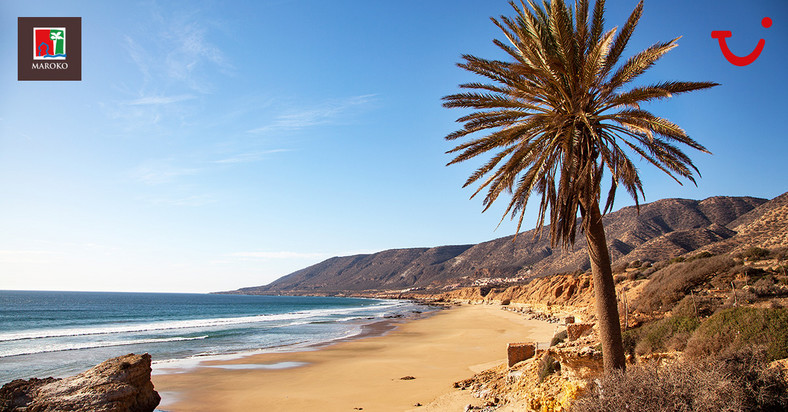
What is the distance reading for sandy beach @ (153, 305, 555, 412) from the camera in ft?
40.9

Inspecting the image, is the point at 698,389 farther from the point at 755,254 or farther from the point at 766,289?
the point at 755,254

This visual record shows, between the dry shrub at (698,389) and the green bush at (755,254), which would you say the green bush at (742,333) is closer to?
the dry shrub at (698,389)

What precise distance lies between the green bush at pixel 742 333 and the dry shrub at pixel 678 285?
5758 millimetres

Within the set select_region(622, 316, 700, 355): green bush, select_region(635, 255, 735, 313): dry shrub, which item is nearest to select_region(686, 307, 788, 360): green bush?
select_region(622, 316, 700, 355): green bush

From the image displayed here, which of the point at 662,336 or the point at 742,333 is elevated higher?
the point at 742,333

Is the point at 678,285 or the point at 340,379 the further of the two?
the point at 340,379

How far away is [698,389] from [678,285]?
12.8 metres

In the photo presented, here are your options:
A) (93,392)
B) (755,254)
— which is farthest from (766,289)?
(93,392)

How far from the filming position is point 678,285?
50.6 ft

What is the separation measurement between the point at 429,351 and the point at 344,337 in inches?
Result: 423

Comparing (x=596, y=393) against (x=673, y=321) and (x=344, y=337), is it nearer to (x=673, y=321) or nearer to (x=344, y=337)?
(x=673, y=321)

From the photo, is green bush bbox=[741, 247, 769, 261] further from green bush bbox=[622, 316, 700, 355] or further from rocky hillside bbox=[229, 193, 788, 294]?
green bush bbox=[622, 316, 700, 355]

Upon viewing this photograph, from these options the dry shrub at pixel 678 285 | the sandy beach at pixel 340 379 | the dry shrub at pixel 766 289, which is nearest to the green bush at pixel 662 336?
the dry shrub at pixel 766 289

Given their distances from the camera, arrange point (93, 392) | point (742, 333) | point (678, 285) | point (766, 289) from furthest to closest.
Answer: point (678, 285), point (766, 289), point (93, 392), point (742, 333)
